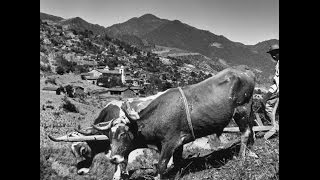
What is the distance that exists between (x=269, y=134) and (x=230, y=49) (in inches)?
163

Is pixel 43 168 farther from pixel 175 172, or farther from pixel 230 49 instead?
pixel 230 49

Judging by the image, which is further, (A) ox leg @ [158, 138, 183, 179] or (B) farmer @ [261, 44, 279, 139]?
(B) farmer @ [261, 44, 279, 139]

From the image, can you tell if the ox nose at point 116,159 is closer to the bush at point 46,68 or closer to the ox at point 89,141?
the ox at point 89,141

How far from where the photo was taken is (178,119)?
23.1 feet

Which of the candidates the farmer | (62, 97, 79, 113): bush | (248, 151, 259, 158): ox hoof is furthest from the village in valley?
(248, 151, 259, 158): ox hoof

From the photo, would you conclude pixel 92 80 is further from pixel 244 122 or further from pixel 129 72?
pixel 244 122

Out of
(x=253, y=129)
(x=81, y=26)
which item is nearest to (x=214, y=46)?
(x=253, y=129)

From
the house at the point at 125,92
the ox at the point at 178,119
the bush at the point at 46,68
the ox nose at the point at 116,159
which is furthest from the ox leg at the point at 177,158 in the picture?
the bush at the point at 46,68

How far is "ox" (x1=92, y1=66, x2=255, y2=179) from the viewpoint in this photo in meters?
7.02

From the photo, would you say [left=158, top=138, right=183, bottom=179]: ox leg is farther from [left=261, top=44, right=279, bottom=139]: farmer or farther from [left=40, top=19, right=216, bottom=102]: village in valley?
[left=40, top=19, right=216, bottom=102]: village in valley

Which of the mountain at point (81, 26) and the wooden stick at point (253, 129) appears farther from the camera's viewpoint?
the mountain at point (81, 26)

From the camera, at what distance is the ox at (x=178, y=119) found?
23.0 ft
